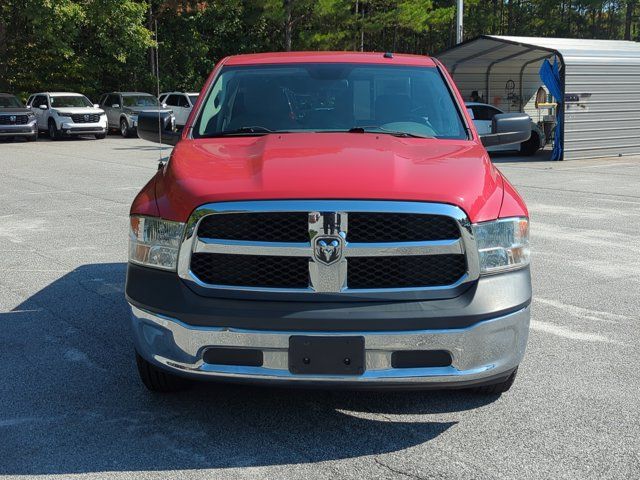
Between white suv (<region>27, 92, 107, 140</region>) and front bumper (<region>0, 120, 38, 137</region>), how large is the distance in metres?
1.01

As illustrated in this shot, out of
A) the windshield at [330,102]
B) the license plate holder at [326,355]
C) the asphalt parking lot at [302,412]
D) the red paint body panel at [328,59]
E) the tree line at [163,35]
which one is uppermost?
the tree line at [163,35]

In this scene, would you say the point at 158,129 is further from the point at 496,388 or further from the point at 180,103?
the point at 180,103

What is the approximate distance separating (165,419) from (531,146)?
816 inches

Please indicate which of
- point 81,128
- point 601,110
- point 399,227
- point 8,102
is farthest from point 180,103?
point 399,227

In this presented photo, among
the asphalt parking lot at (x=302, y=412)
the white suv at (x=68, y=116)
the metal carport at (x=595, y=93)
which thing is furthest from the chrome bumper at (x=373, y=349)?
the white suv at (x=68, y=116)

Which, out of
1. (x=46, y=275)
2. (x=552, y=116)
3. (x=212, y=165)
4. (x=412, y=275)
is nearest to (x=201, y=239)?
(x=212, y=165)

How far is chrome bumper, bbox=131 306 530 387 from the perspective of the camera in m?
3.53

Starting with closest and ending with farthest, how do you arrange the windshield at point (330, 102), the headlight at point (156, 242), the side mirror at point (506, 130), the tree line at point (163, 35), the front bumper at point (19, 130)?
the headlight at point (156, 242) → the windshield at point (330, 102) → the side mirror at point (506, 130) → the front bumper at point (19, 130) → the tree line at point (163, 35)

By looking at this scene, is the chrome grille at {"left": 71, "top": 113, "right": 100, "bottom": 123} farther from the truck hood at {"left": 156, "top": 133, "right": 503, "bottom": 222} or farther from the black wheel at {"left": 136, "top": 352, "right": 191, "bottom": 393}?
the black wheel at {"left": 136, "top": 352, "right": 191, "bottom": 393}

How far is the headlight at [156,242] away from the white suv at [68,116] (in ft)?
92.1

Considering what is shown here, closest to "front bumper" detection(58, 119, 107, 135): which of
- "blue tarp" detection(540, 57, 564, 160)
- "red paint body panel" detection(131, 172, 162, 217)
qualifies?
"blue tarp" detection(540, 57, 564, 160)

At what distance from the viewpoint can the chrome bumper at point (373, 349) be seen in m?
3.53

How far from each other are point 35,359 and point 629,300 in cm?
451

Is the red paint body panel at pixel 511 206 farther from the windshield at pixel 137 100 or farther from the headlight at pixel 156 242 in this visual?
the windshield at pixel 137 100
